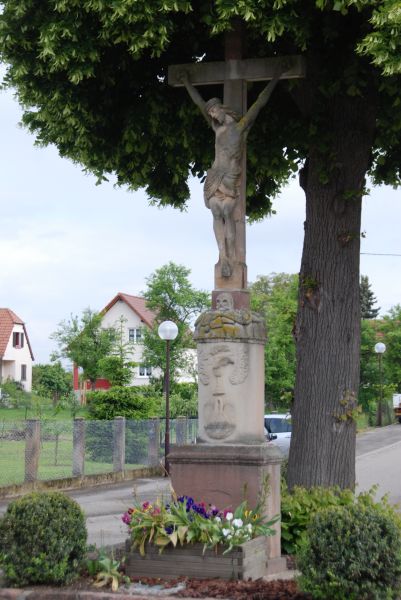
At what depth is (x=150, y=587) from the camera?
8094mm

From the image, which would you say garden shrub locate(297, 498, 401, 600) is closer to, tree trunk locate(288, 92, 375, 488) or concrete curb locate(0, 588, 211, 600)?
concrete curb locate(0, 588, 211, 600)

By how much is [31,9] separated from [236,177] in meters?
3.43

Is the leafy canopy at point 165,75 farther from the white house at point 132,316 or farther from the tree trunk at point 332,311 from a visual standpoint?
the white house at point 132,316

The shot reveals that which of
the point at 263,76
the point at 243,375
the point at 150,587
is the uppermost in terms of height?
the point at 263,76

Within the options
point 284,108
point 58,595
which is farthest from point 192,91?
point 58,595

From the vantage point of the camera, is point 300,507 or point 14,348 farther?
point 14,348

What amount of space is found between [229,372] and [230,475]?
102 cm

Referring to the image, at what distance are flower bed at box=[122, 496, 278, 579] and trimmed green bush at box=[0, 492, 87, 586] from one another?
1.84 ft

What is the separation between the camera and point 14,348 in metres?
79.0

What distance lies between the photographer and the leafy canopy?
10523 mm

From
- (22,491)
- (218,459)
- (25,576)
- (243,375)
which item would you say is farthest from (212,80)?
(22,491)

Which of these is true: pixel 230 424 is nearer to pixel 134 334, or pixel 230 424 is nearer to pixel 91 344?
pixel 91 344

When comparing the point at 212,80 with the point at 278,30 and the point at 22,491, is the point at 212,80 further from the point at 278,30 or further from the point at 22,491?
the point at 22,491

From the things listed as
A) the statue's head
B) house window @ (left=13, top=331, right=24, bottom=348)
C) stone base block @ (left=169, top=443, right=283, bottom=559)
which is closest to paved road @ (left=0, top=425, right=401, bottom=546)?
stone base block @ (left=169, top=443, right=283, bottom=559)
